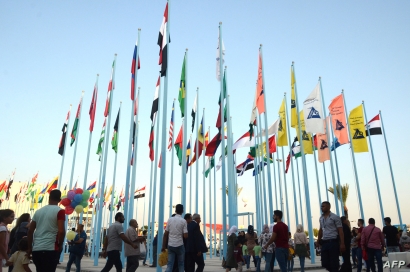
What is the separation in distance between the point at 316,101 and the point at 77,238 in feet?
39.5

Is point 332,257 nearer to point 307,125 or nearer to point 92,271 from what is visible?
point 92,271

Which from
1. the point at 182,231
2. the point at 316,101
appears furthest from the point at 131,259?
the point at 316,101

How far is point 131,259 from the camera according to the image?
27.4 feet

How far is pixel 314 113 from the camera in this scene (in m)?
17.0

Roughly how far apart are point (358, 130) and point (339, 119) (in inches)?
55.5

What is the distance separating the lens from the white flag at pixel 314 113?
16719 mm

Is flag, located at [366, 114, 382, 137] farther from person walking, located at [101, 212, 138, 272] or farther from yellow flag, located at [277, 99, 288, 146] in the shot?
person walking, located at [101, 212, 138, 272]

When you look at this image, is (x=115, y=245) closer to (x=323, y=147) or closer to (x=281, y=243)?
(x=281, y=243)

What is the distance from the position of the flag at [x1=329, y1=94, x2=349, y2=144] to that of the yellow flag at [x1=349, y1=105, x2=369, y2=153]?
90 cm

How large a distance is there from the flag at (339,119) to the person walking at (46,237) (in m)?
16.5

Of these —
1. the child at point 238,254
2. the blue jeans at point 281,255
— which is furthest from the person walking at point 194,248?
the child at point 238,254

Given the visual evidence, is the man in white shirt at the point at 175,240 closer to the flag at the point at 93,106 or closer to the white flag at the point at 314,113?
the white flag at the point at 314,113

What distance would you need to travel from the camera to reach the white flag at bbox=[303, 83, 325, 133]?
658 inches

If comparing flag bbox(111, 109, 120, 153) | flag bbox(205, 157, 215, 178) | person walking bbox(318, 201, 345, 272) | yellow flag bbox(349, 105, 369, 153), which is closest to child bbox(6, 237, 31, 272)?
person walking bbox(318, 201, 345, 272)
